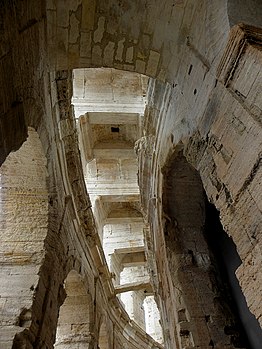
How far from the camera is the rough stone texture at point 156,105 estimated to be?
2.69 metres

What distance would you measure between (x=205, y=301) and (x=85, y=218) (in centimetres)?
286

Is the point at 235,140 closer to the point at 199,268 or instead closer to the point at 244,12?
the point at 244,12

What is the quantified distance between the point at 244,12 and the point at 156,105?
2593 millimetres

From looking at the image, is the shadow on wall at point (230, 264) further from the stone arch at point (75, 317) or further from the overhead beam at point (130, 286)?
the overhead beam at point (130, 286)

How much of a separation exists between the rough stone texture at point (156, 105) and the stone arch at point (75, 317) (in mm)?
660

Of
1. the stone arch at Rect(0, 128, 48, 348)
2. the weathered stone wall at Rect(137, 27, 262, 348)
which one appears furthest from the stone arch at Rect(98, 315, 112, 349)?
the weathered stone wall at Rect(137, 27, 262, 348)

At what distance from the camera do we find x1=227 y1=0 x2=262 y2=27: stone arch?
297 centimetres

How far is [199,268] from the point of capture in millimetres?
5344

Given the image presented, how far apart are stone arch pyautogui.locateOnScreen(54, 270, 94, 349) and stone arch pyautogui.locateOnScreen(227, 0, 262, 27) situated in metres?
4.97

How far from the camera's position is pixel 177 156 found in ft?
16.7

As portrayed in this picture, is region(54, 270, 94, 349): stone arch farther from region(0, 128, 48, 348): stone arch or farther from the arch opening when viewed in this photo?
the arch opening

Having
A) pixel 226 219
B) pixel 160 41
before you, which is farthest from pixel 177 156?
pixel 226 219

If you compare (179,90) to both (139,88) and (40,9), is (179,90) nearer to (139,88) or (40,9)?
(40,9)

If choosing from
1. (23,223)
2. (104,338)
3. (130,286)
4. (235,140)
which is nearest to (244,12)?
(235,140)
